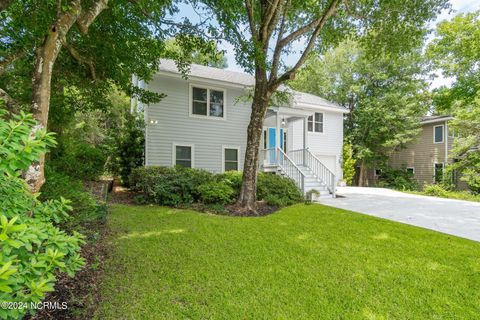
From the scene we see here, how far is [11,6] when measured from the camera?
12.6ft

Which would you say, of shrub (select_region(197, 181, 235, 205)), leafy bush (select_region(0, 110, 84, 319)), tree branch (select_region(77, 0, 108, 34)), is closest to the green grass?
leafy bush (select_region(0, 110, 84, 319))

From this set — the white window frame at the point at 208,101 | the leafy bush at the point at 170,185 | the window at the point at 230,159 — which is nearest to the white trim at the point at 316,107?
the white window frame at the point at 208,101

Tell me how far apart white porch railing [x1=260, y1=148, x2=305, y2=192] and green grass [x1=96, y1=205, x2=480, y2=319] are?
4116 mm

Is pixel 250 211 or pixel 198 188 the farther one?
pixel 198 188

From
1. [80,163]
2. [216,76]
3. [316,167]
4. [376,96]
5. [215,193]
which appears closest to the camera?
[215,193]

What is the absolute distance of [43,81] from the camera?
3.14 meters

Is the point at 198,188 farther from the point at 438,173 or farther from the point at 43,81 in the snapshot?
the point at 438,173

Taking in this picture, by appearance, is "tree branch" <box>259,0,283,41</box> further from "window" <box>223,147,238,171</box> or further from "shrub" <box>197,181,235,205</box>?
"window" <box>223,147,238,171</box>

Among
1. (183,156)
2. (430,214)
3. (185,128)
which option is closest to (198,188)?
(183,156)

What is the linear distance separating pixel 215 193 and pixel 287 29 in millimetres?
6498

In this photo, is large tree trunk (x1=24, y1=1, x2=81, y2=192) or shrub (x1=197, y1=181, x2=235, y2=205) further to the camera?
shrub (x1=197, y1=181, x2=235, y2=205)

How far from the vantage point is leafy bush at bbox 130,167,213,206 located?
7.80 meters

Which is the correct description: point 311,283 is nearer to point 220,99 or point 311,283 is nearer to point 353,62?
point 220,99

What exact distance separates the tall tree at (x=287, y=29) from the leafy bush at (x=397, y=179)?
11.5 m
